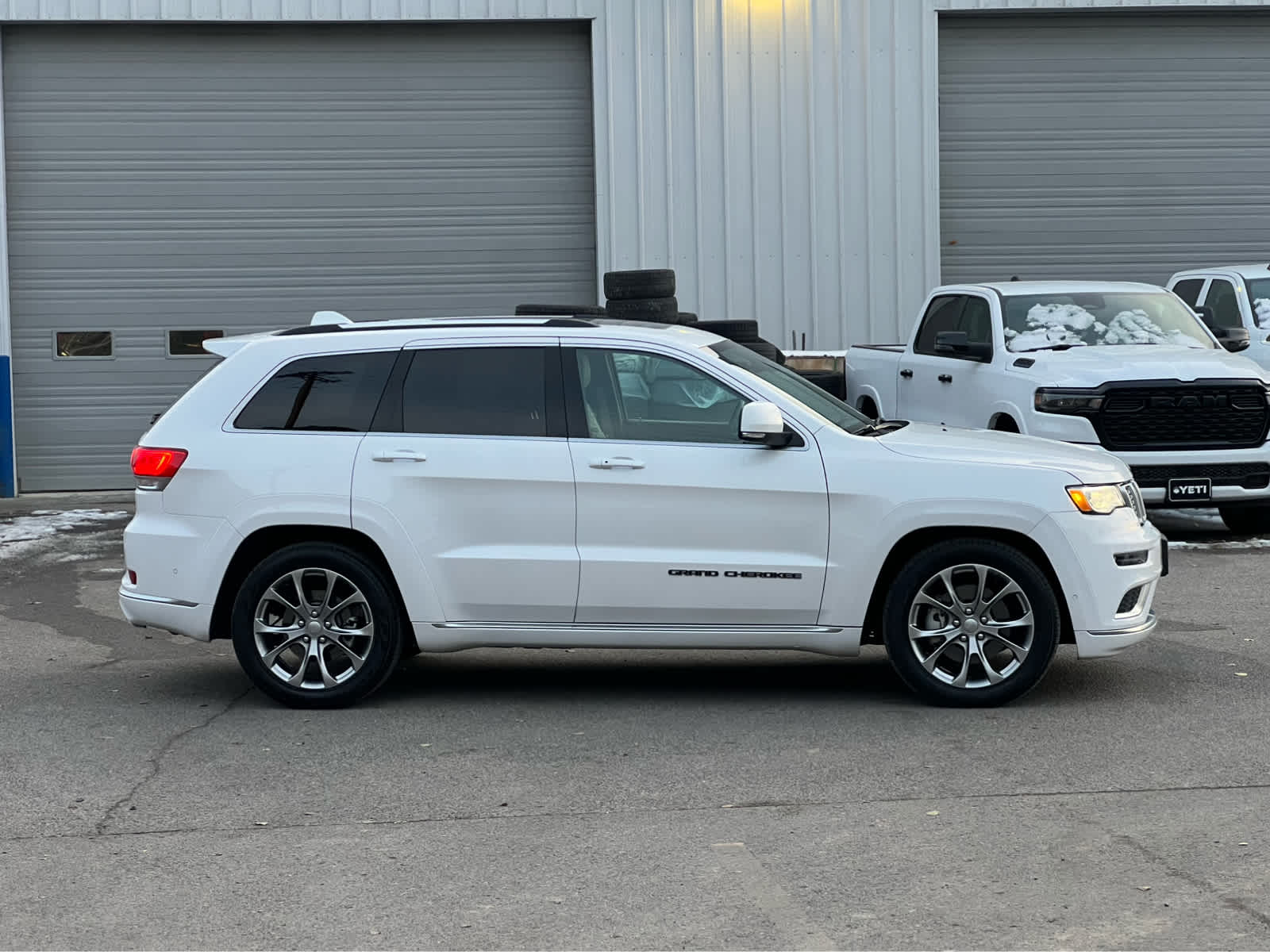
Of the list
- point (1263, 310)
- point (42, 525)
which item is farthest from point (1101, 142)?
point (42, 525)

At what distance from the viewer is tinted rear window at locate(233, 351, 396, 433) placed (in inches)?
320

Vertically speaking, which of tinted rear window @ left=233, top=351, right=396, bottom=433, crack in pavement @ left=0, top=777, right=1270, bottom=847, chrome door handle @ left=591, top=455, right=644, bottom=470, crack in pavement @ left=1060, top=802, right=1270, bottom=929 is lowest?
crack in pavement @ left=1060, top=802, right=1270, bottom=929

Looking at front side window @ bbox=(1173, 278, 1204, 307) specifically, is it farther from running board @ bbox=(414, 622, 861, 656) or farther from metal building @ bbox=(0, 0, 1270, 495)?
running board @ bbox=(414, 622, 861, 656)

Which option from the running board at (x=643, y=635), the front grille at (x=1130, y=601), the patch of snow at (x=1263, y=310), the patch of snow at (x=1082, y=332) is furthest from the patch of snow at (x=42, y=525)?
the patch of snow at (x=1263, y=310)

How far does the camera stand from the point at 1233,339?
14242 millimetres

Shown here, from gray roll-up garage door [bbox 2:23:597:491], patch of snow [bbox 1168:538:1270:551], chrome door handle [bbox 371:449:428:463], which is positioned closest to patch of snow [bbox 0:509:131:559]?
gray roll-up garage door [bbox 2:23:597:491]

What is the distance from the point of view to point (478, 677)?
8891 millimetres

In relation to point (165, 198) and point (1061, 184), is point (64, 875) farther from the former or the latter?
point (1061, 184)

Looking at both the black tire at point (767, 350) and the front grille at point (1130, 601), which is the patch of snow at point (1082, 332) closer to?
the black tire at point (767, 350)

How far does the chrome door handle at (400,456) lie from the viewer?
312 inches

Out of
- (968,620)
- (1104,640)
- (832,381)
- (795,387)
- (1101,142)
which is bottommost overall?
(1104,640)

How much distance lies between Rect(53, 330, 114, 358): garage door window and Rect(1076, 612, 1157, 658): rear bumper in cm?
1328

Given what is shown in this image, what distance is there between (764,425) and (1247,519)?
7.71 m

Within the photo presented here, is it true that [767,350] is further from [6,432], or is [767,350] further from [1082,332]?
[6,432]
